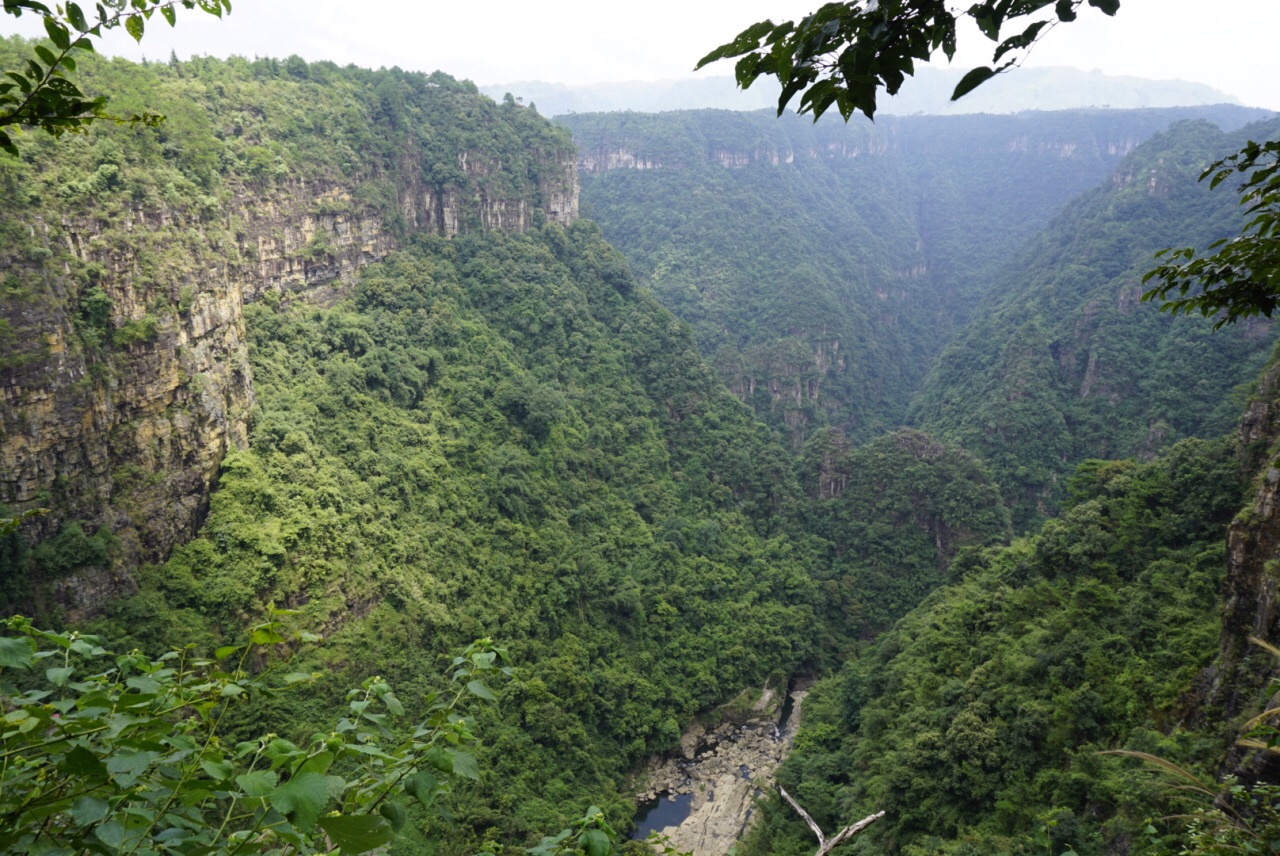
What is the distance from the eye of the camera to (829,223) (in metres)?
106

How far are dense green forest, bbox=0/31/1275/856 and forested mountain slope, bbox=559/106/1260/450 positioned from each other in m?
6.11

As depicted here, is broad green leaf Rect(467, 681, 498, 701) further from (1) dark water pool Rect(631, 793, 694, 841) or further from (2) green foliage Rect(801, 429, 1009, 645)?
(2) green foliage Rect(801, 429, 1009, 645)

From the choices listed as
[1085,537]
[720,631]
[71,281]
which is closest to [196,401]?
[71,281]

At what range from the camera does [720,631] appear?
113 ft

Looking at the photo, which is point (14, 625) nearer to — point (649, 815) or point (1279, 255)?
point (1279, 255)

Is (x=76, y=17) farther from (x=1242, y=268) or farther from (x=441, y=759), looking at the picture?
(x=1242, y=268)

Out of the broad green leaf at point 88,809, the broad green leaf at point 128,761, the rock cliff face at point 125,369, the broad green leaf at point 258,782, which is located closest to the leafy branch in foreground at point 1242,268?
the broad green leaf at point 258,782

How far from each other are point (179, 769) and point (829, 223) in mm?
112259

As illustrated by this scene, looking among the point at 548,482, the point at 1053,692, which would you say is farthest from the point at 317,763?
the point at 548,482

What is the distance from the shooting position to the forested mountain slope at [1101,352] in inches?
1844

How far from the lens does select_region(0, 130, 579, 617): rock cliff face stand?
1717 centimetres

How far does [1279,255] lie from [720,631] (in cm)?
3300

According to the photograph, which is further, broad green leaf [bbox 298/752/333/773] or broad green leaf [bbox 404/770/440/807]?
broad green leaf [bbox 404/770/440/807]

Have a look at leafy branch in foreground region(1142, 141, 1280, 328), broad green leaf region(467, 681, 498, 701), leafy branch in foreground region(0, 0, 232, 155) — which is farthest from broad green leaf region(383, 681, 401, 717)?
leafy branch in foreground region(1142, 141, 1280, 328)
